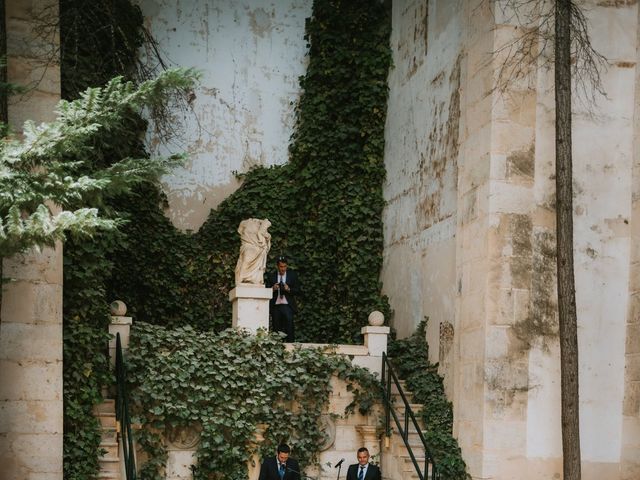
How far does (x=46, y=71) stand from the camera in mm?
11062

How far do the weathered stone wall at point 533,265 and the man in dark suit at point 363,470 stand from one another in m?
1.32

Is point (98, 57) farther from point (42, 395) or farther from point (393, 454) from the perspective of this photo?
point (393, 454)

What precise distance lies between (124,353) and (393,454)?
369cm

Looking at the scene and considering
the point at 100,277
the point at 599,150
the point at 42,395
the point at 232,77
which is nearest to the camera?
the point at 42,395

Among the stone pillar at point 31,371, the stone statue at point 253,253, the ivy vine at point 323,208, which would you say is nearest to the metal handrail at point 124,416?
the stone pillar at point 31,371

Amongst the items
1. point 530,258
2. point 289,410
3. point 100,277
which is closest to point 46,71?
point 100,277

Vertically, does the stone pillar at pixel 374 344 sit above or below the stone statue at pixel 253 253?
below

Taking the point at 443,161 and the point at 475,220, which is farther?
the point at 443,161

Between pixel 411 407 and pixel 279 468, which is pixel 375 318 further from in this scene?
pixel 279 468

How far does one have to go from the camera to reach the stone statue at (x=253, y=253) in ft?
45.2

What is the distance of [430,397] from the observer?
45.0ft

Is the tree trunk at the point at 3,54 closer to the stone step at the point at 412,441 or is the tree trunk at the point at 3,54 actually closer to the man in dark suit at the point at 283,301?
the man in dark suit at the point at 283,301

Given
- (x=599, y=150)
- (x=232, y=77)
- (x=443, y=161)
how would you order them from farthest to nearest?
(x=232, y=77), (x=443, y=161), (x=599, y=150)

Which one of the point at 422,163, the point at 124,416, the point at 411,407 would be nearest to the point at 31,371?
the point at 124,416
